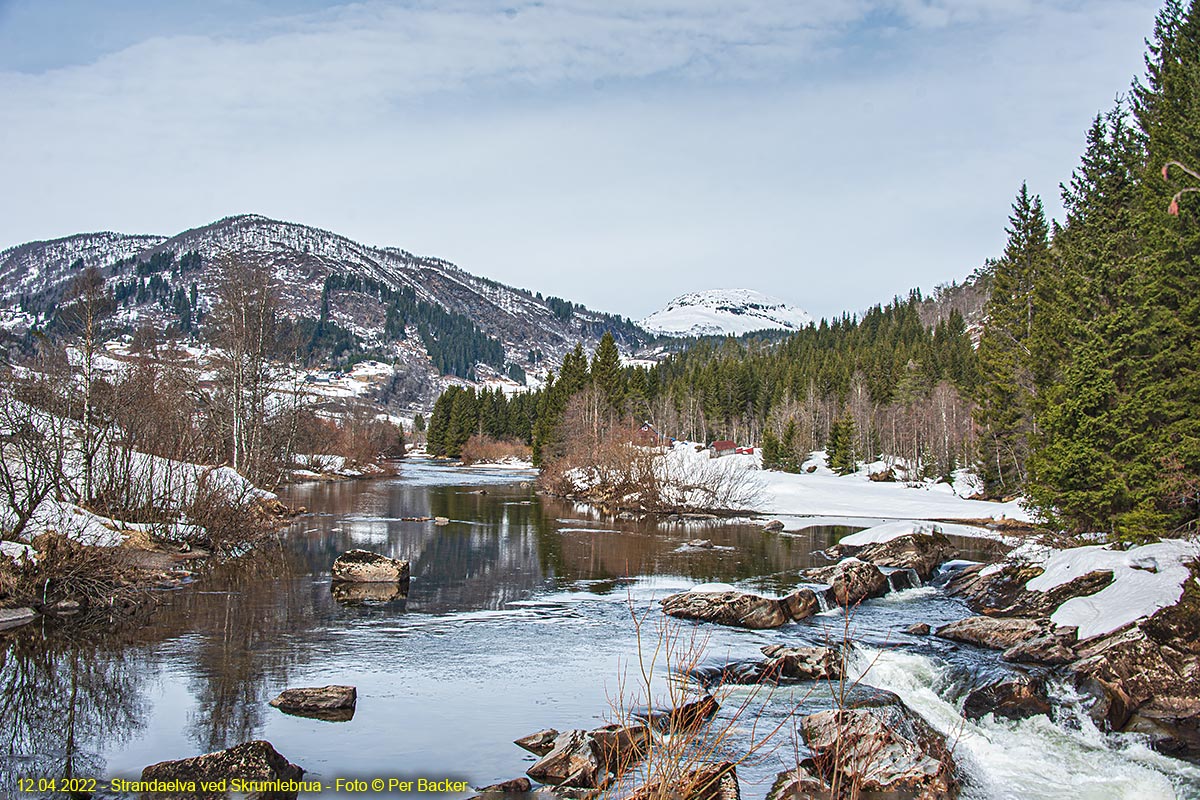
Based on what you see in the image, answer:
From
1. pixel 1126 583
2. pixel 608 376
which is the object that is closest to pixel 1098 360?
pixel 1126 583

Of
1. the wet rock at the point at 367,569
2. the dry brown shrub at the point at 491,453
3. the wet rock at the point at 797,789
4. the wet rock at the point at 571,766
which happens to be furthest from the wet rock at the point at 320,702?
the dry brown shrub at the point at 491,453

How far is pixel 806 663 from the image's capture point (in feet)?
46.9

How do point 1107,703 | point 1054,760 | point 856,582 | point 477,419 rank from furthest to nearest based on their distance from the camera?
point 477,419
point 856,582
point 1107,703
point 1054,760

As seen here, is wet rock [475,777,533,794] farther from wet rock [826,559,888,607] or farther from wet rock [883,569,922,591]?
wet rock [883,569,922,591]

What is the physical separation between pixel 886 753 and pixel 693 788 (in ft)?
19.2

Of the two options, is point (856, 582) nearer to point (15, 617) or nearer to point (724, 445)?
point (15, 617)

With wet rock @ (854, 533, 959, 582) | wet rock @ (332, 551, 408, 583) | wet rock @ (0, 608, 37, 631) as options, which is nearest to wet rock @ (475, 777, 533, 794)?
wet rock @ (0, 608, 37, 631)

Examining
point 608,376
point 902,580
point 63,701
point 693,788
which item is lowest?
point 902,580

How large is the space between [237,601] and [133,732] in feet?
26.2

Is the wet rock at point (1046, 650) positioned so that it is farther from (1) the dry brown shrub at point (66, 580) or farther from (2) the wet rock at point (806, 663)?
(1) the dry brown shrub at point (66, 580)

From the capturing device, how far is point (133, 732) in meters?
10.6

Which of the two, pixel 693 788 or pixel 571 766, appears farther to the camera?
pixel 571 766

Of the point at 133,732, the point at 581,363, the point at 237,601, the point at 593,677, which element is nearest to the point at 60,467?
the point at 237,601

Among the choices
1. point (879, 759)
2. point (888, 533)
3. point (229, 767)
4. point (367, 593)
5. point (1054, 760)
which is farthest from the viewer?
point (888, 533)
